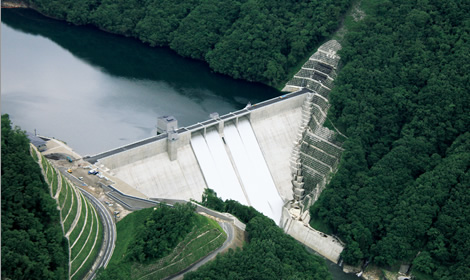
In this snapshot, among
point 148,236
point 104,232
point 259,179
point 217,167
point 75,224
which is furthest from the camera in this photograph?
point 259,179

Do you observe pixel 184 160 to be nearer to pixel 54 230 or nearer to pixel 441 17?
pixel 54 230

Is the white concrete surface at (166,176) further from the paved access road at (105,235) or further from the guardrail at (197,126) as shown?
the paved access road at (105,235)

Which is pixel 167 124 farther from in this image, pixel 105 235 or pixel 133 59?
pixel 133 59

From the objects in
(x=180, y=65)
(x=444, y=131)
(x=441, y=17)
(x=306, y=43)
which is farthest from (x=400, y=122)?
(x=180, y=65)

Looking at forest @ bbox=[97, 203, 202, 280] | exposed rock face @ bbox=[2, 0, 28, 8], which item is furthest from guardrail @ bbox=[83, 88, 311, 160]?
exposed rock face @ bbox=[2, 0, 28, 8]

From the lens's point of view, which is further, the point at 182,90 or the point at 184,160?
the point at 182,90

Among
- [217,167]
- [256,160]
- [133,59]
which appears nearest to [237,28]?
[133,59]

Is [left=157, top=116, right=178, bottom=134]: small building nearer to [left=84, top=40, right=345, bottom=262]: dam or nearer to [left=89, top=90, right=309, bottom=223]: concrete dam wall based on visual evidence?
[left=84, top=40, right=345, bottom=262]: dam
